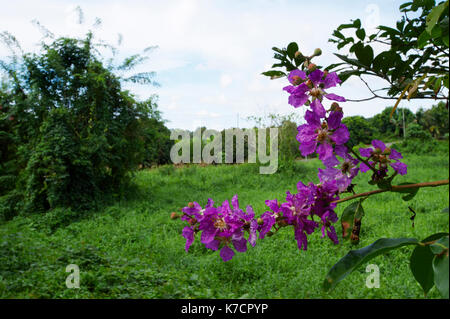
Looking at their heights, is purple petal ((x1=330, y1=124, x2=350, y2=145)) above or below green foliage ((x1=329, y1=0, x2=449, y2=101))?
below

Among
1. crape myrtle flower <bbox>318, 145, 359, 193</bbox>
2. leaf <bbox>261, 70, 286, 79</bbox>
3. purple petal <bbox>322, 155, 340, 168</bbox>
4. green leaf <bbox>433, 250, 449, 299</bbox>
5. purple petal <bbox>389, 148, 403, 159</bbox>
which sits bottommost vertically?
green leaf <bbox>433, 250, 449, 299</bbox>

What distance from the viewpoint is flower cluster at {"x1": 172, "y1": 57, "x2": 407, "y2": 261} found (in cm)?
53

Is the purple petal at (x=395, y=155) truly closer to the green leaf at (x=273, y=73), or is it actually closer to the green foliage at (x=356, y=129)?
the green foliage at (x=356, y=129)

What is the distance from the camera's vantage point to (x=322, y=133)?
530mm

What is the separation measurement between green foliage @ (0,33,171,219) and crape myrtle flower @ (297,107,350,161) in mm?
4862

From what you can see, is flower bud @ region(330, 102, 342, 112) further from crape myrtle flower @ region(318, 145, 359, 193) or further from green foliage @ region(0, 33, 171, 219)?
green foliage @ region(0, 33, 171, 219)

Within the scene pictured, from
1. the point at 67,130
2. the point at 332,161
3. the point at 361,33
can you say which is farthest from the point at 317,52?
the point at 67,130

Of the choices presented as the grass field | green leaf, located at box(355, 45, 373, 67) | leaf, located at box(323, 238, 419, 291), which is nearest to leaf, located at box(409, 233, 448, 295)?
leaf, located at box(323, 238, 419, 291)

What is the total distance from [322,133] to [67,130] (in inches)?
208

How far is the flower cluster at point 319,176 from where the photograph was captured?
532mm

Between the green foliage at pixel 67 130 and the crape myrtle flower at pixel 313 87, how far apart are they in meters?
4.85

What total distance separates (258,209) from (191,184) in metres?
2.46

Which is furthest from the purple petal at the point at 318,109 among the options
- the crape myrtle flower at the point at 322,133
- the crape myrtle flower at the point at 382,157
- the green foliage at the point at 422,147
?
the green foliage at the point at 422,147
